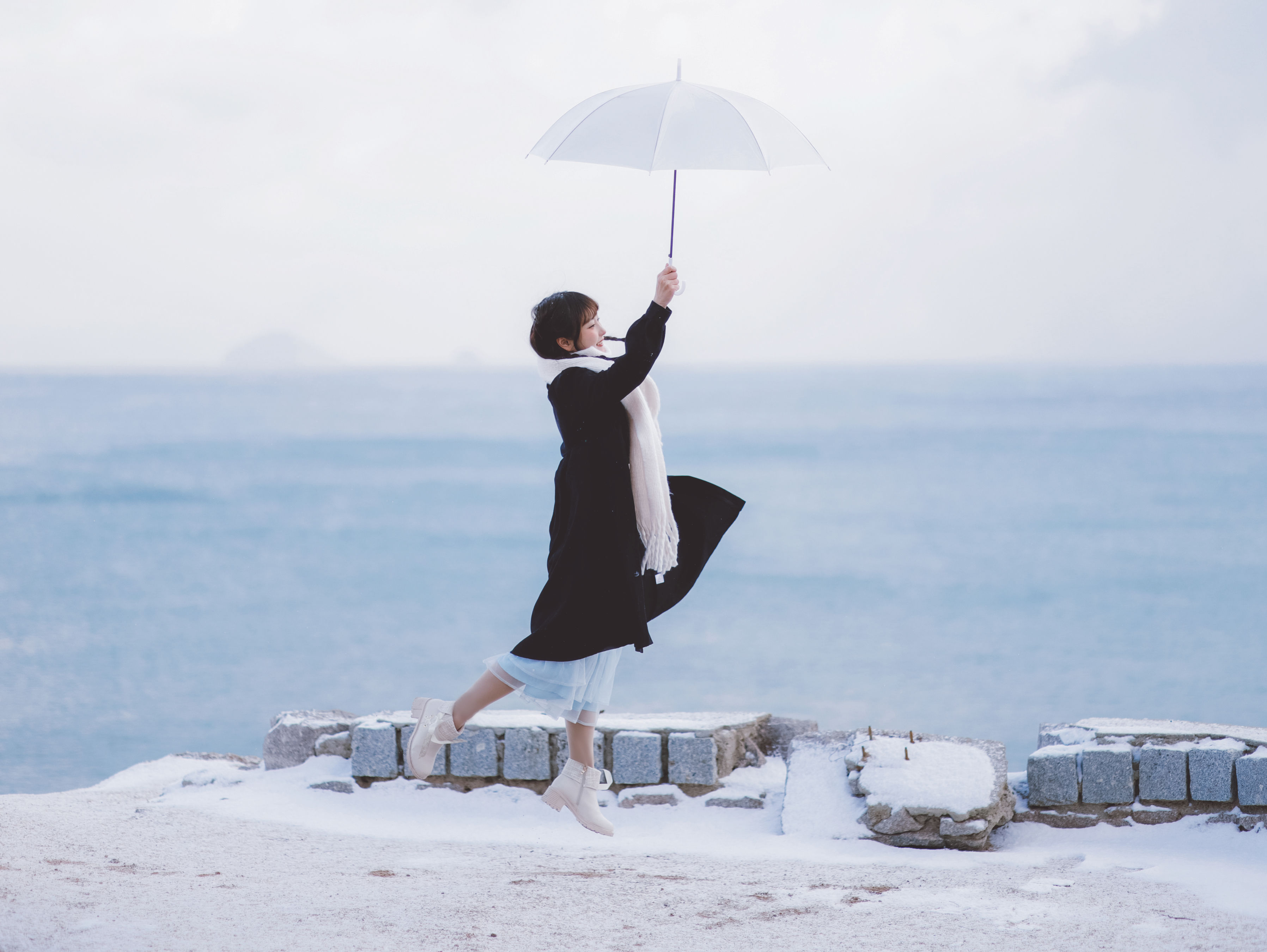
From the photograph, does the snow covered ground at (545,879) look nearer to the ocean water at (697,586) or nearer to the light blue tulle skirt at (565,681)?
the light blue tulle skirt at (565,681)

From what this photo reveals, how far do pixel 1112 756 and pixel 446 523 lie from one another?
160 ft

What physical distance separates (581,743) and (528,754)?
157 centimetres

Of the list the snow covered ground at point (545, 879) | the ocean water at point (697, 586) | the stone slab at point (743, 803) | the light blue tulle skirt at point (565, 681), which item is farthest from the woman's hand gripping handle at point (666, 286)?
the ocean water at point (697, 586)

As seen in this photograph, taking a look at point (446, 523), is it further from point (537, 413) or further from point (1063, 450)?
point (537, 413)

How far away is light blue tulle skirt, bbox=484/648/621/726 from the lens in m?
4.04

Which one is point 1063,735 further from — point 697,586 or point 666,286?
point 697,586

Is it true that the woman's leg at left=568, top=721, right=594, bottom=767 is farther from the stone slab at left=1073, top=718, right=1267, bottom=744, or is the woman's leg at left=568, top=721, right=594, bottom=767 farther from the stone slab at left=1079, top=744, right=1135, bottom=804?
the stone slab at left=1073, top=718, right=1267, bottom=744

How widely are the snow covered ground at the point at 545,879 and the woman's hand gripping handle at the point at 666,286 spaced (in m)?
1.96

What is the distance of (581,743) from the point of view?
13.9ft

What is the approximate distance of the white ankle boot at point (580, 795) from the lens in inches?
165

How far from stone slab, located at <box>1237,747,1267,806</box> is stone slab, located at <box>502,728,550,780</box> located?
3.05 metres

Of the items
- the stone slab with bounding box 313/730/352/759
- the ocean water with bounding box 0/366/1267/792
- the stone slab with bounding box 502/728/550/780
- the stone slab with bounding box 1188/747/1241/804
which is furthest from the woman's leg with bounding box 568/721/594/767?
the ocean water with bounding box 0/366/1267/792

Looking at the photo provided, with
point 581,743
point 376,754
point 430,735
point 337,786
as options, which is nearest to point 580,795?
point 581,743

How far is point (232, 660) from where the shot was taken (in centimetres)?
2761
